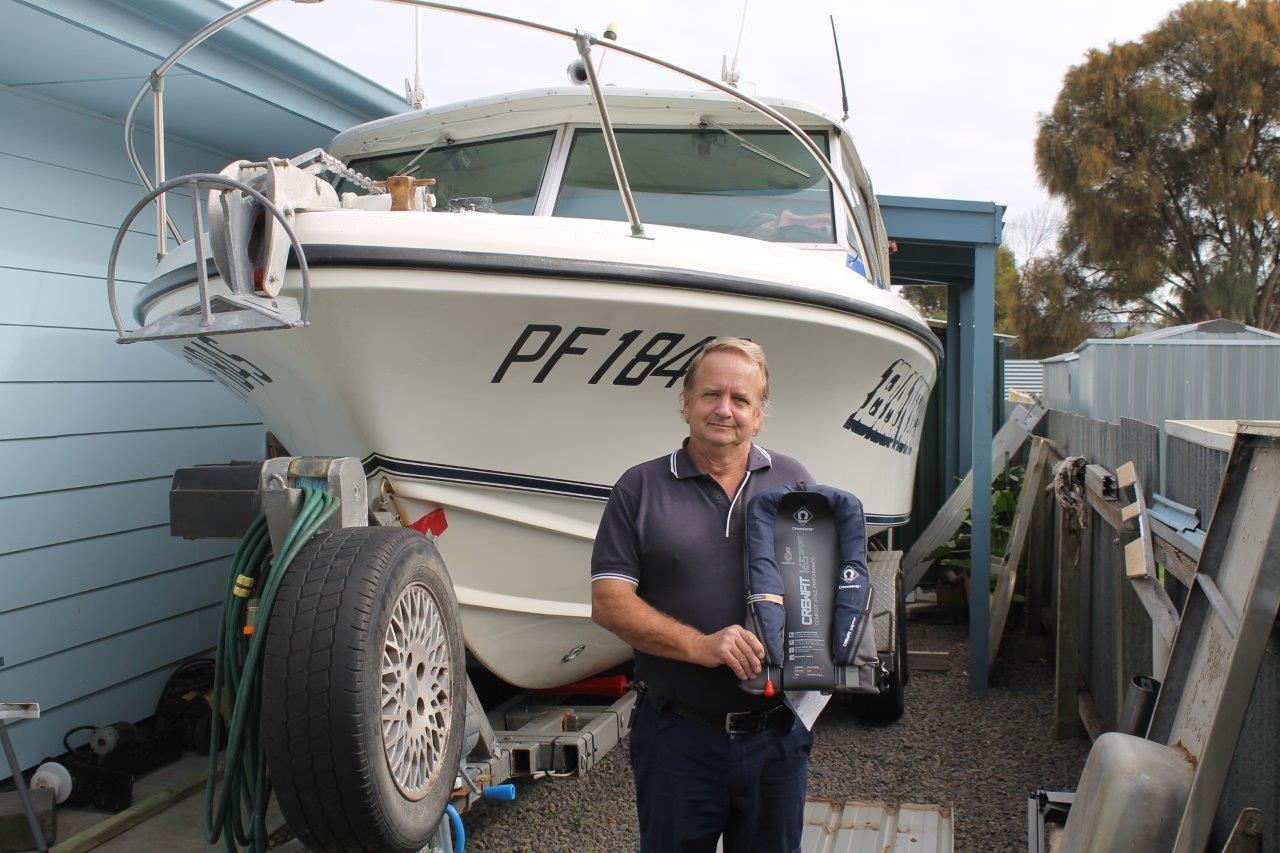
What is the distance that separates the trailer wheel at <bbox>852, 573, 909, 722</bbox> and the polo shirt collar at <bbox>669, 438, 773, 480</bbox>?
2.68 metres

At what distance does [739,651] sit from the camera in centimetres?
199

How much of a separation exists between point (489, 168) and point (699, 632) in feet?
9.32

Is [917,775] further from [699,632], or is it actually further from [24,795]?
[24,795]

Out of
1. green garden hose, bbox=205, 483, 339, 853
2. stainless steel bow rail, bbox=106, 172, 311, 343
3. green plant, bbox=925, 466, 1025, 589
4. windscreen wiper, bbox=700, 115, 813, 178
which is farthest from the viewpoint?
green plant, bbox=925, 466, 1025, 589

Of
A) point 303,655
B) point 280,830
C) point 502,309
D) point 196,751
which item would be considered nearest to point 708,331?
point 502,309

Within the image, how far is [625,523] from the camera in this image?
2.16m

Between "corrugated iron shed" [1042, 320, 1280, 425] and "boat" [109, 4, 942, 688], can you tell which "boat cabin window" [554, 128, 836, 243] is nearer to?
"boat" [109, 4, 942, 688]

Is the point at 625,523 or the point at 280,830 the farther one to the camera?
the point at 280,830

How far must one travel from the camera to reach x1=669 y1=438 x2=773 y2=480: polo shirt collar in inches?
86.2

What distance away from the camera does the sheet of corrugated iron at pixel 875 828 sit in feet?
10.9

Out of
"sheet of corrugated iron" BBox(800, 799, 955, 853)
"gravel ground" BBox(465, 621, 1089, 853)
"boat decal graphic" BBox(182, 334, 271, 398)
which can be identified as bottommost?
"gravel ground" BBox(465, 621, 1089, 853)

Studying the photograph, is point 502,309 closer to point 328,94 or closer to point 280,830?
point 280,830

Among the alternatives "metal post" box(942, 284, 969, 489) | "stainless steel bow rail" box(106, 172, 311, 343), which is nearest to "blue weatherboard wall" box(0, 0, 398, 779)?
"stainless steel bow rail" box(106, 172, 311, 343)

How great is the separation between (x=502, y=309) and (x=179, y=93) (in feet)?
7.87
